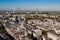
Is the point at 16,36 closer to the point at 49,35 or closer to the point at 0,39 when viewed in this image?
the point at 0,39

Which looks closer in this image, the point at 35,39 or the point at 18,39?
the point at 18,39

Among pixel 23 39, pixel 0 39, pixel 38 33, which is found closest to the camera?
pixel 0 39

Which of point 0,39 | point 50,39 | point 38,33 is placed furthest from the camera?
point 38,33

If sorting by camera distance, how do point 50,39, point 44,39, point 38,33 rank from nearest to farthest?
point 44,39 → point 50,39 → point 38,33

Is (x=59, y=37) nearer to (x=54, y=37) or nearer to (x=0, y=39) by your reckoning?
(x=54, y=37)

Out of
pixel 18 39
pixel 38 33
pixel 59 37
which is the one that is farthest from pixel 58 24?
pixel 18 39

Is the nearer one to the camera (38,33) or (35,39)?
(35,39)

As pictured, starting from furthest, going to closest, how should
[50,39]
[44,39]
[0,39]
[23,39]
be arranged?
[50,39] < [44,39] < [23,39] < [0,39]

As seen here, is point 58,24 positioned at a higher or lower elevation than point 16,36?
lower

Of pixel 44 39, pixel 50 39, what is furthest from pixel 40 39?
pixel 50 39
